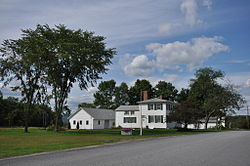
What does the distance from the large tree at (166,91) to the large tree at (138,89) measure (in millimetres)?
2856

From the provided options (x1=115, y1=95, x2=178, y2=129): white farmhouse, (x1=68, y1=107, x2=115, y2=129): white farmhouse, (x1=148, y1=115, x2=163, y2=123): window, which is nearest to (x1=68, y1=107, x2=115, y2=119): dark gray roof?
(x1=68, y1=107, x2=115, y2=129): white farmhouse

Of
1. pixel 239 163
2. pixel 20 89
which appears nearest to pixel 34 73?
pixel 20 89

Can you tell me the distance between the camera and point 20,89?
1537 inches

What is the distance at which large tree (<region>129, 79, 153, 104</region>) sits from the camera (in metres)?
82.8

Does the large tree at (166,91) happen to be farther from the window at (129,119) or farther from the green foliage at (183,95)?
the window at (129,119)

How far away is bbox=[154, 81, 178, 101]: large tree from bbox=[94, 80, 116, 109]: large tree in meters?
13.5

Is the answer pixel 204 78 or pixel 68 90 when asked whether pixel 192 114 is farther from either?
pixel 204 78

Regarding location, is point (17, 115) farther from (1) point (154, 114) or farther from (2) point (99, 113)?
(1) point (154, 114)

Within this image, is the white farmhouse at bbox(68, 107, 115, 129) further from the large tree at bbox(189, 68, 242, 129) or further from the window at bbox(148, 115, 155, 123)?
the large tree at bbox(189, 68, 242, 129)

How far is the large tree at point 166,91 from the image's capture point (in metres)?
84.8

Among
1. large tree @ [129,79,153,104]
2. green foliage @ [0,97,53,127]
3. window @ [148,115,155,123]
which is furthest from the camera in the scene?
large tree @ [129,79,153,104]

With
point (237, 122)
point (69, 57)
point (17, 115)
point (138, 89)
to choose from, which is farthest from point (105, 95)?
point (69, 57)

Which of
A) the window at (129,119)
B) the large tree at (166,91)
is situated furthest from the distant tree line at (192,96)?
the window at (129,119)

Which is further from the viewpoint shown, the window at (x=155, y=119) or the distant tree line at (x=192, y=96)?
the window at (x=155, y=119)
